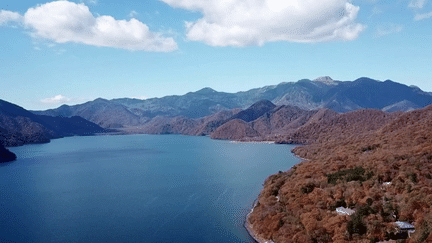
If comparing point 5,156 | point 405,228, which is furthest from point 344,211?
point 5,156

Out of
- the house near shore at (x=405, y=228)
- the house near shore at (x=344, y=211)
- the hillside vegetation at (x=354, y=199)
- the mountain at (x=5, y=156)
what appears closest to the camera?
the house near shore at (x=405, y=228)

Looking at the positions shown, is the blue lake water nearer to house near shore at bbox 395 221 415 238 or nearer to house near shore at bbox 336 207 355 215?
house near shore at bbox 336 207 355 215

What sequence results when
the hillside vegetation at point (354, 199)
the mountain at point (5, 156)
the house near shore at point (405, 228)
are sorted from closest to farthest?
1. the house near shore at point (405, 228)
2. the hillside vegetation at point (354, 199)
3. the mountain at point (5, 156)

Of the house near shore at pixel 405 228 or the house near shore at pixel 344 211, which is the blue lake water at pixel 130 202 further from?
the house near shore at pixel 405 228

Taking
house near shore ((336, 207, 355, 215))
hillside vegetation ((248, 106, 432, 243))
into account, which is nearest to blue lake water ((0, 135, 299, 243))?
hillside vegetation ((248, 106, 432, 243))

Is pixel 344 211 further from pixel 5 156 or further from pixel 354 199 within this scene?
pixel 5 156

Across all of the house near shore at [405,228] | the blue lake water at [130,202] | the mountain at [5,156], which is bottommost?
the blue lake water at [130,202]

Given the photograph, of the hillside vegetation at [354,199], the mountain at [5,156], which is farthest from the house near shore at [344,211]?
the mountain at [5,156]

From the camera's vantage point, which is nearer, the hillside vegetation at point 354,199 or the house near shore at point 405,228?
the house near shore at point 405,228

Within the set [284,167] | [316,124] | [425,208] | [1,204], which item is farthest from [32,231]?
[316,124]

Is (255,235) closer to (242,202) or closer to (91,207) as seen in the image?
(242,202)

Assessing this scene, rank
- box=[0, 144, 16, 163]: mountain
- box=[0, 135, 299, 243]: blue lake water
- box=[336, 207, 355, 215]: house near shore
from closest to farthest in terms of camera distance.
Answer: box=[336, 207, 355, 215]: house near shore → box=[0, 135, 299, 243]: blue lake water → box=[0, 144, 16, 163]: mountain
